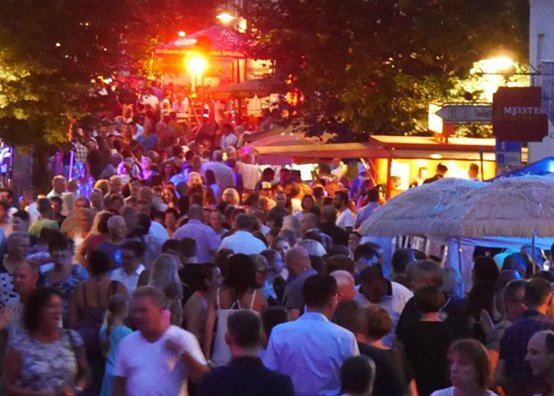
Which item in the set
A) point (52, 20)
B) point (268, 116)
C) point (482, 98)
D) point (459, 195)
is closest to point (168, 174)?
point (52, 20)

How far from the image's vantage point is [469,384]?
8633 millimetres

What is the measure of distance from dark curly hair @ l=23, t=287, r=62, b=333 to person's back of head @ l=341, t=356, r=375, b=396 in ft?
6.75

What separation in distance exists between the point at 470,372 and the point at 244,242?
25.0 feet

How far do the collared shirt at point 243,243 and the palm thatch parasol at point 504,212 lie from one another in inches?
73.1

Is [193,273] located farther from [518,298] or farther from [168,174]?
[168,174]

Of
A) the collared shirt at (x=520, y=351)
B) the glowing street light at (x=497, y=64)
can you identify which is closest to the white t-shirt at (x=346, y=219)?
the glowing street light at (x=497, y=64)

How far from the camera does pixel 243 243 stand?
52.9 feet

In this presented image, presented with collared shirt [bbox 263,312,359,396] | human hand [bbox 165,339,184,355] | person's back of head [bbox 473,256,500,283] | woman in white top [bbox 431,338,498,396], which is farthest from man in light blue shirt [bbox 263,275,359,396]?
person's back of head [bbox 473,256,500,283]

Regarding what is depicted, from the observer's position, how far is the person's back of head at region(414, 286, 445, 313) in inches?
425

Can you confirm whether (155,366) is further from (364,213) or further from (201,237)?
(364,213)

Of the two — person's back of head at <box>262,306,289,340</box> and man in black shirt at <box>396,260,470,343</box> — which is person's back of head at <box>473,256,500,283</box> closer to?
man in black shirt at <box>396,260,470,343</box>

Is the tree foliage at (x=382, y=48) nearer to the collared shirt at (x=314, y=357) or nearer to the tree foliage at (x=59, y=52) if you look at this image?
the tree foliage at (x=59, y=52)

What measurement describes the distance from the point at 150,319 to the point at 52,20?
17.6 meters

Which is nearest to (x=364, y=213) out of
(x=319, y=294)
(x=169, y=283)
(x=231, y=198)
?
(x=231, y=198)
